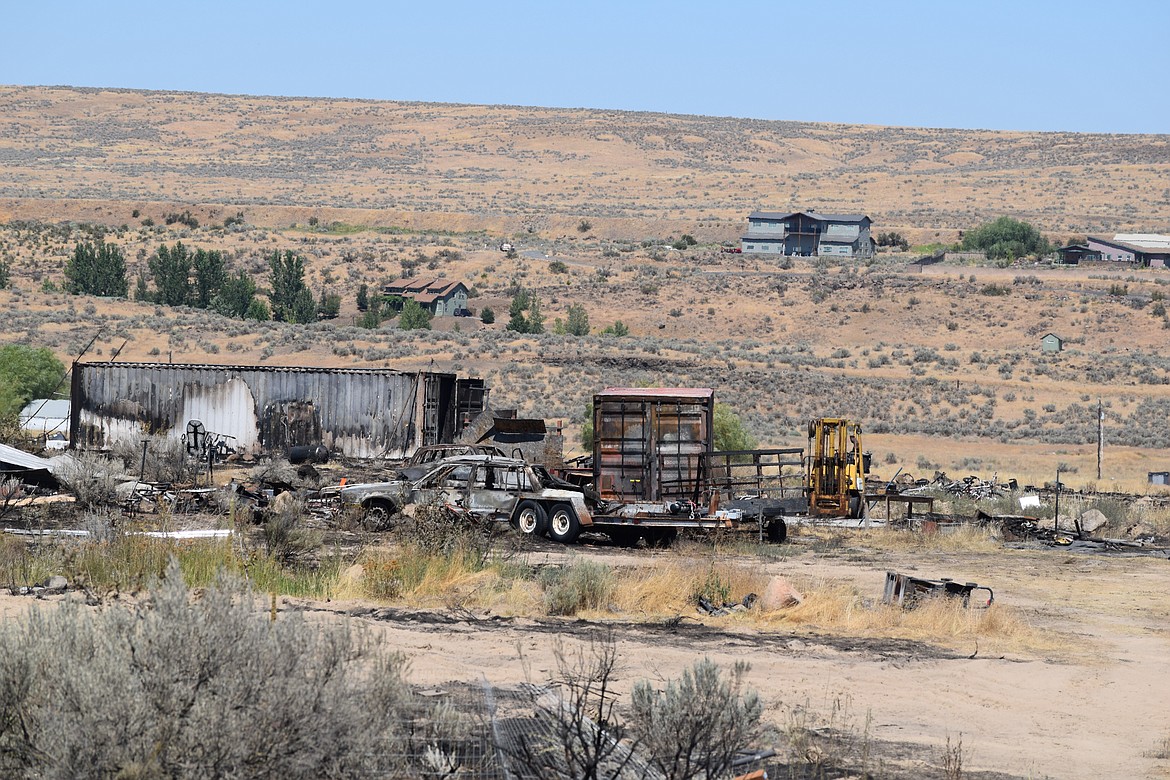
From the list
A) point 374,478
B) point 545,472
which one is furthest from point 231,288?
point 545,472

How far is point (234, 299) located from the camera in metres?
69.6

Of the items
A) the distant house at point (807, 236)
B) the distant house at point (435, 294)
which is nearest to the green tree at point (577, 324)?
the distant house at point (435, 294)

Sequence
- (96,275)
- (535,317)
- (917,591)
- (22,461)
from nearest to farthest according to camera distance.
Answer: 1. (917,591)
2. (22,461)
3. (535,317)
4. (96,275)

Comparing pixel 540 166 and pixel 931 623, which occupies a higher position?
pixel 540 166

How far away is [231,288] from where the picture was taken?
229ft

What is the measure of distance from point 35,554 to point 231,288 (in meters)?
56.6

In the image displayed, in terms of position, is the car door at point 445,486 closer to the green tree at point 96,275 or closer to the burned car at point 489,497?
the burned car at point 489,497

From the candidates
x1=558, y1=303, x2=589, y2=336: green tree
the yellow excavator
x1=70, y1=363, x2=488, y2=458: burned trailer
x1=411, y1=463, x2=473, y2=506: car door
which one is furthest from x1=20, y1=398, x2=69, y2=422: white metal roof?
x1=558, y1=303, x2=589, y2=336: green tree

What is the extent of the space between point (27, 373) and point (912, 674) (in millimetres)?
35647

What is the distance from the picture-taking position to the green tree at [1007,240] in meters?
93.1

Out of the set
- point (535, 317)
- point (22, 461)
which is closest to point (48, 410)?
point (22, 461)

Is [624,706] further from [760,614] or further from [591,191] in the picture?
[591,191]

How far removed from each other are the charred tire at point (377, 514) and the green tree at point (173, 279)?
5222 centimetres

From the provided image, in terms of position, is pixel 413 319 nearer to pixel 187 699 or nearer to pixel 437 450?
pixel 437 450
